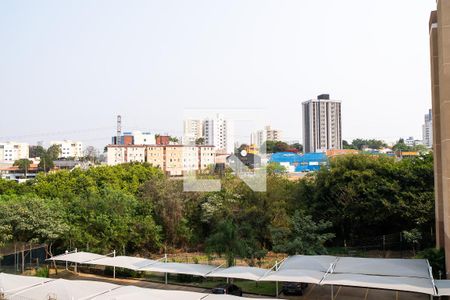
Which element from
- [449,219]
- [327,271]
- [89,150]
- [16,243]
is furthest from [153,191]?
[89,150]

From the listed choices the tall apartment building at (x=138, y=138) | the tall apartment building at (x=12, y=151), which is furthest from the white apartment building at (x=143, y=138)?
the tall apartment building at (x=12, y=151)

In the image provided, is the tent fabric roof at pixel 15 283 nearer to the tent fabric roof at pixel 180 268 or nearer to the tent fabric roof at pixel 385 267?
the tent fabric roof at pixel 180 268

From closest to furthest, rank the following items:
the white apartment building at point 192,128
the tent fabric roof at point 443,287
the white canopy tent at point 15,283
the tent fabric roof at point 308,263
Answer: the tent fabric roof at point 443,287 → the white canopy tent at point 15,283 → the tent fabric roof at point 308,263 → the white apartment building at point 192,128

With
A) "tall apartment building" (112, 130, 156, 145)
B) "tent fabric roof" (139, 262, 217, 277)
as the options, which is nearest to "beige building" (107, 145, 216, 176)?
"tall apartment building" (112, 130, 156, 145)

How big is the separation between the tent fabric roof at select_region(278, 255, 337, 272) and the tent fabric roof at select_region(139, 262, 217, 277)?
7.27 feet

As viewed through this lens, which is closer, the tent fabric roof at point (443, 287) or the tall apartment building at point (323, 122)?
the tent fabric roof at point (443, 287)

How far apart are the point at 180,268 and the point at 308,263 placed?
383 cm

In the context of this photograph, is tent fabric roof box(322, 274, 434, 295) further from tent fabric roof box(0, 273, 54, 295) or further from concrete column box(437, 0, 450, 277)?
tent fabric roof box(0, 273, 54, 295)

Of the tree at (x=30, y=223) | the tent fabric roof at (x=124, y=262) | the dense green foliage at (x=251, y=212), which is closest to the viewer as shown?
the tent fabric roof at (x=124, y=262)

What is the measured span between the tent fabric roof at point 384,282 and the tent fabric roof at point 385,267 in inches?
19.9

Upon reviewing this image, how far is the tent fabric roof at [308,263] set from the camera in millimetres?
11945

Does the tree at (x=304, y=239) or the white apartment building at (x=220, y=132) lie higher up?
the white apartment building at (x=220, y=132)

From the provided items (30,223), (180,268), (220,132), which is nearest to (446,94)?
(180,268)

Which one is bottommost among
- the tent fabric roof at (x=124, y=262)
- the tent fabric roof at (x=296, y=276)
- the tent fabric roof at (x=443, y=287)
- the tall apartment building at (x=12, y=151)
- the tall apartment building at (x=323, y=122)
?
the tent fabric roof at (x=124, y=262)
